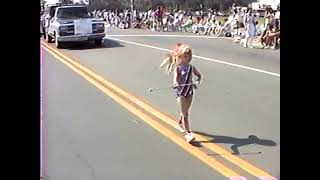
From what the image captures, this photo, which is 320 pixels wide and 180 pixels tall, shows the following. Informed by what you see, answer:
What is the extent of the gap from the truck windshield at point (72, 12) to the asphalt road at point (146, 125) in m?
8.34

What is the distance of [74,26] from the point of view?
2267 centimetres

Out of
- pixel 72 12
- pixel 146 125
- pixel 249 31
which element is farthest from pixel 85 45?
pixel 146 125

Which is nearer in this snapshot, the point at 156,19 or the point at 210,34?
the point at 210,34

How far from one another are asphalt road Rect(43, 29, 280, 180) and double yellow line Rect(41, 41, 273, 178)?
3.8 inches

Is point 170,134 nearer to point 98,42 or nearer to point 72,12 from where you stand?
point 98,42

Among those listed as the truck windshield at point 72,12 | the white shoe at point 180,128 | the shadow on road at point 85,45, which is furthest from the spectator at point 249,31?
the white shoe at point 180,128

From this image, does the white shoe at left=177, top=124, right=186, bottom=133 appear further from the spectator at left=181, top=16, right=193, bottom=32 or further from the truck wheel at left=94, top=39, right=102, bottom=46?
the spectator at left=181, top=16, right=193, bottom=32

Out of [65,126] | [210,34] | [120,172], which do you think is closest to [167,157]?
[120,172]

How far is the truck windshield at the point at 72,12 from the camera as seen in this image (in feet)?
77.0

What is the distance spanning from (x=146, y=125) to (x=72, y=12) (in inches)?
669

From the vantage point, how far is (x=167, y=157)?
5859mm

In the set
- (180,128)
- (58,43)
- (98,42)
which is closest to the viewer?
(180,128)
